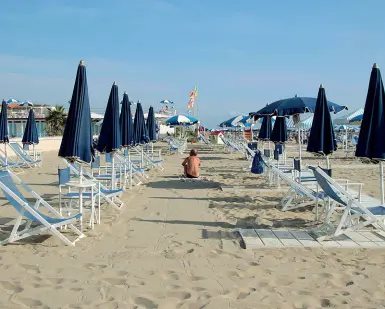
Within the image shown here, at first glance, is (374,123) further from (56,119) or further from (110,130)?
(56,119)

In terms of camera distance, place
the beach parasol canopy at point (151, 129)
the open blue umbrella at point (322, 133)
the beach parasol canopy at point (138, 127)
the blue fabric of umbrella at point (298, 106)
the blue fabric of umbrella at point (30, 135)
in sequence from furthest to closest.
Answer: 1. the beach parasol canopy at point (151, 129)
2. the blue fabric of umbrella at point (30, 135)
3. the beach parasol canopy at point (138, 127)
4. the blue fabric of umbrella at point (298, 106)
5. the open blue umbrella at point (322, 133)

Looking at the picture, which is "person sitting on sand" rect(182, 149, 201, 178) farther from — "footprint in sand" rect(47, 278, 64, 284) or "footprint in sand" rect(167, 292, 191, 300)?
"footprint in sand" rect(167, 292, 191, 300)

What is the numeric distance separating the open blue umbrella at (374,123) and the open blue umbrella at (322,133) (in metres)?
1.43

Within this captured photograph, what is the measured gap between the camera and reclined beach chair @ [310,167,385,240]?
5.01 meters

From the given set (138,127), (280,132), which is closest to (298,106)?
(280,132)

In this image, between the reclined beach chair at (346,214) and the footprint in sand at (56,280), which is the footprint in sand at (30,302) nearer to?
the footprint in sand at (56,280)

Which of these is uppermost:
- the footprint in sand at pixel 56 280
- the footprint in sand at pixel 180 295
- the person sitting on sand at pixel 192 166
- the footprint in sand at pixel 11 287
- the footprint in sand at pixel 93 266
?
the person sitting on sand at pixel 192 166

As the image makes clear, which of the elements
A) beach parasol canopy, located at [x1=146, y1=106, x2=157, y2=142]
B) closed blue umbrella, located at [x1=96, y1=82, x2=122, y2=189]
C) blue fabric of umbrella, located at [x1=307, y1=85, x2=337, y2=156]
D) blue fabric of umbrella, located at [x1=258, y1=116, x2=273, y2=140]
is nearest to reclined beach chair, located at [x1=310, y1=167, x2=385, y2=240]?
blue fabric of umbrella, located at [x1=307, y1=85, x2=337, y2=156]

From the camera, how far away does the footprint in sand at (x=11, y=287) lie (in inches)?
144

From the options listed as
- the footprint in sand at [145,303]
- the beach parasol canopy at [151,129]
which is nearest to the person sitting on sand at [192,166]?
the beach parasol canopy at [151,129]

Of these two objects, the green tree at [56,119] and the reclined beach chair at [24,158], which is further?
the green tree at [56,119]

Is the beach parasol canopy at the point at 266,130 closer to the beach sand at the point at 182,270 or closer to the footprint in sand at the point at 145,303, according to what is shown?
the beach sand at the point at 182,270

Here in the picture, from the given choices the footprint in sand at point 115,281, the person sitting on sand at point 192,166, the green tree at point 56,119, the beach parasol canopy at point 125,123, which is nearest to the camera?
the footprint in sand at point 115,281

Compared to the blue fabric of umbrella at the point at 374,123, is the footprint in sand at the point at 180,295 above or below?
below
